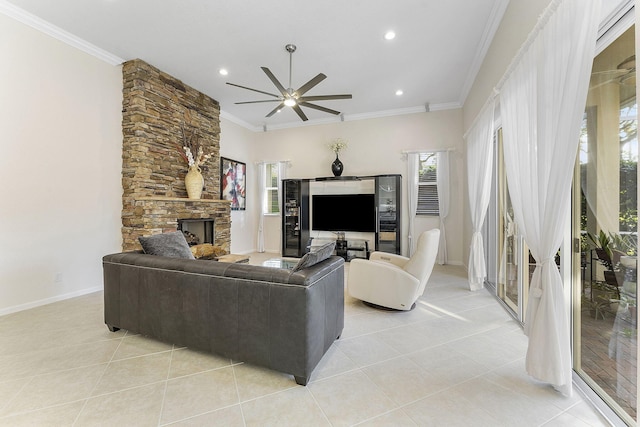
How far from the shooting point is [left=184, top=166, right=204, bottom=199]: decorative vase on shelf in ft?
15.3

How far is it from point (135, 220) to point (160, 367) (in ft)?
8.96

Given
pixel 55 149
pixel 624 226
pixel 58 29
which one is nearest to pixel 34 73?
pixel 58 29

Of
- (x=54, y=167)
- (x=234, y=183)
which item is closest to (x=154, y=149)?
(x=54, y=167)

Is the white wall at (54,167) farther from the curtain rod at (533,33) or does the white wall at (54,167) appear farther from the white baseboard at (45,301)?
the curtain rod at (533,33)

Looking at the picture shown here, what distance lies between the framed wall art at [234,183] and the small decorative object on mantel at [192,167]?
3.60ft

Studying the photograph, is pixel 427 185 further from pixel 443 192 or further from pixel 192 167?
pixel 192 167

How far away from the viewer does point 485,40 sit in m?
3.36

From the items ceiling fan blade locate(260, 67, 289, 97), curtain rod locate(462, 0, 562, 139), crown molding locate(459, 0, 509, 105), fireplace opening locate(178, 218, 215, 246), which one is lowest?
fireplace opening locate(178, 218, 215, 246)

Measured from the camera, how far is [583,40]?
145cm

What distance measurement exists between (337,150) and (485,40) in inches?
134

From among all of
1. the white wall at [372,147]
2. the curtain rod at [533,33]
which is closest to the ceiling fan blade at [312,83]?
the curtain rod at [533,33]

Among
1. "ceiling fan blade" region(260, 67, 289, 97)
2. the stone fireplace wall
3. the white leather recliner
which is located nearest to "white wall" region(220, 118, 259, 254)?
the stone fireplace wall

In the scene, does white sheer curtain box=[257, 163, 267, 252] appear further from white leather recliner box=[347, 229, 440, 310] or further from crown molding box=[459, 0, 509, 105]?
crown molding box=[459, 0, 509, 105]

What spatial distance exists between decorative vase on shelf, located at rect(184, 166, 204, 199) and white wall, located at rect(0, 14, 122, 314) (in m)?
0.95
